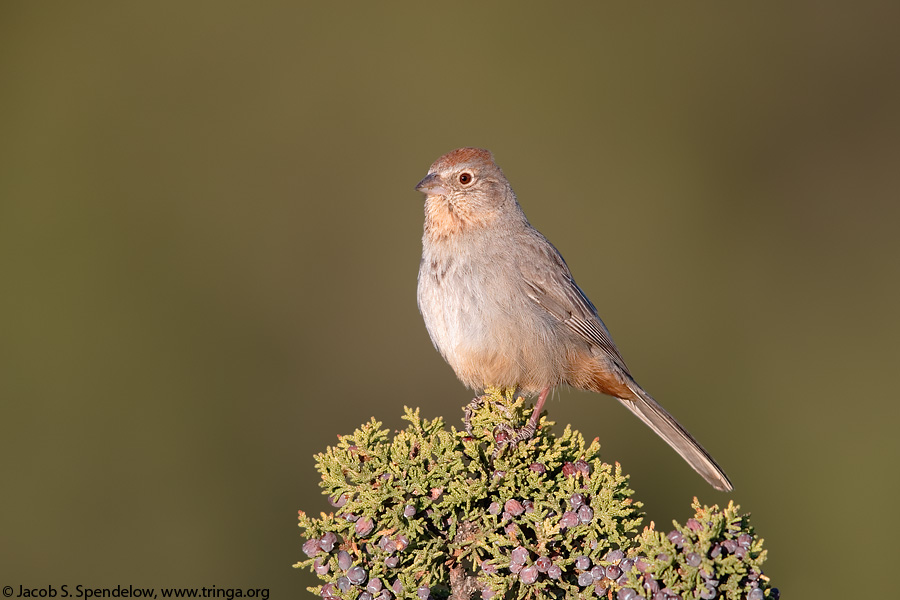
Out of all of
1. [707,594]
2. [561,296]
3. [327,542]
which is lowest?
[707,594]

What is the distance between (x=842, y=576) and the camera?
6078 mm

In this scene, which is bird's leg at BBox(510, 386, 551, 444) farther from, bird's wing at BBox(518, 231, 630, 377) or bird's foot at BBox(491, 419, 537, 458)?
bird's wing at BBox(518, 231, 630, 377)

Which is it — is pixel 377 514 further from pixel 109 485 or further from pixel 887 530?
pixel 887 530

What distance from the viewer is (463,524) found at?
2.83 meters

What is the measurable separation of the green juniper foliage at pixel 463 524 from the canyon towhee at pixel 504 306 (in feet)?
4.22

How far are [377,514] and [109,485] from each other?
13.2 feet

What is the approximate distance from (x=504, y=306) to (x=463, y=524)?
1.80 meters

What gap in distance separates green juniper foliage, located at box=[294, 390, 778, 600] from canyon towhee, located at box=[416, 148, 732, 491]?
1.29 metres

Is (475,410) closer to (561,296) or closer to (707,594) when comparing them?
(561,296)

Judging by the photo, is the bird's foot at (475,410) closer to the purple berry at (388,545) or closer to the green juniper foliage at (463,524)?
the green juniper foliage at (463,524)

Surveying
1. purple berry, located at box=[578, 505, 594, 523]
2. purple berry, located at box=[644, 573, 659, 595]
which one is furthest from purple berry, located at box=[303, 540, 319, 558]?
purple berry, located at box=[644, 573, 659, 595]

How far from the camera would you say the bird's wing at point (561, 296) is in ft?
15.5

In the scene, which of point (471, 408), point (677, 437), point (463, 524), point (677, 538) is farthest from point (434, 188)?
point (677, 538)

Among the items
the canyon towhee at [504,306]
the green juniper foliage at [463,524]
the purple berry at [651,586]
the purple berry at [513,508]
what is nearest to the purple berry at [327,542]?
the green juniper foliage at [463,524]
